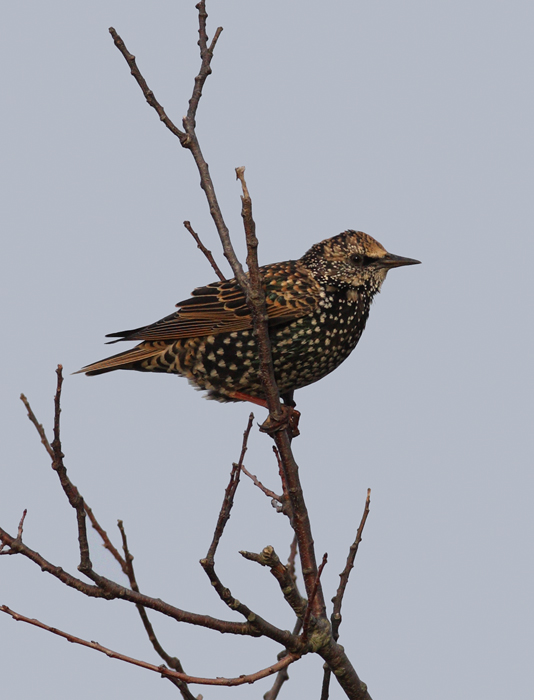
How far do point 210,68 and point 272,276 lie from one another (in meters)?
1.40

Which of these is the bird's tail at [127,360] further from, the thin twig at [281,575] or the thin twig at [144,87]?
the thin twig at [281,575]

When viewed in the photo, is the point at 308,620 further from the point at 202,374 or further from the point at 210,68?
the point at 210,68

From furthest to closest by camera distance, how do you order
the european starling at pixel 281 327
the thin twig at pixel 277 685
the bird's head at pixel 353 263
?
1. the bird's head at pixel 353 263
2. the european starling at pixel 281 327
3. the thin twig at pixel 277 685

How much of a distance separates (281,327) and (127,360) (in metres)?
1.17

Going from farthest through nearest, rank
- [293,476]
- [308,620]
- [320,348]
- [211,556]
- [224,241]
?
[320,348] → [224,241] → [293,476] → [308,620] → [211,556]

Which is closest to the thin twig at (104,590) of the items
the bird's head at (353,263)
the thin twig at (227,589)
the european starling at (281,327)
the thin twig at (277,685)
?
the thin twig at (227,589)

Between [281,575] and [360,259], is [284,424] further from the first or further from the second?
[360,259]

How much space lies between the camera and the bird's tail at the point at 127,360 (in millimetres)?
5996

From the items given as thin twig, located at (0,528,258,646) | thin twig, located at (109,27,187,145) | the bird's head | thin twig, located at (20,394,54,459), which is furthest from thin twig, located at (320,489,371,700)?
thin twig, located at (109,27,187,145)

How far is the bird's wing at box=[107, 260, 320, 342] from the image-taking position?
5.62 m

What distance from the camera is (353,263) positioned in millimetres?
5941

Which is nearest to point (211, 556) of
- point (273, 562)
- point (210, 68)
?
point (273, 562)

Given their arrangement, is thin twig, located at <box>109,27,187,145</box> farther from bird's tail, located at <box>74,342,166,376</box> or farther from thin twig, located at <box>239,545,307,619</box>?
thin twig, located at <box>239,545,307,619</box>

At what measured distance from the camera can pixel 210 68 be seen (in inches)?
206
